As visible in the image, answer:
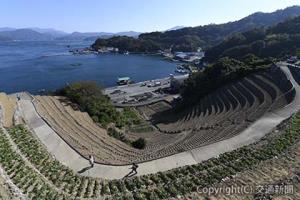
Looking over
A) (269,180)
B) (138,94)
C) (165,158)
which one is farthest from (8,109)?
(138,94)

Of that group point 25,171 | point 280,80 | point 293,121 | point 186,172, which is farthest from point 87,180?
point 280,80

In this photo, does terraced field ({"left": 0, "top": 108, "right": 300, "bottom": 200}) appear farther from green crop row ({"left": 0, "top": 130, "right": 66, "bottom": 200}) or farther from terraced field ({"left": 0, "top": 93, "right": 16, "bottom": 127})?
terraced field ({"left": 0, "top": 93, "right": 16, "bottom": 127})

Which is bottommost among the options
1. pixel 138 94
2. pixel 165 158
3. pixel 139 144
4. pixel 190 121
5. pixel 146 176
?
pixel 138 94

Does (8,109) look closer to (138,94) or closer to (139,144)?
(139,144)

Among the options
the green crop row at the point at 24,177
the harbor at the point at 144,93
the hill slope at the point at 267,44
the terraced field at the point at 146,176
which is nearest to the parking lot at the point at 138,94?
the harbor at the point at 144,93

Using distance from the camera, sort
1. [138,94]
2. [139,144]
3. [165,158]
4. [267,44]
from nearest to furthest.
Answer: [165,158]
[139,144]
[138,94]
[267,44]

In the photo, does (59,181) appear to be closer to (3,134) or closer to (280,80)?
(3,134)

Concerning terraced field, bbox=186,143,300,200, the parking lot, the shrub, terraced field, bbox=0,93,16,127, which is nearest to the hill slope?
the parking lot
